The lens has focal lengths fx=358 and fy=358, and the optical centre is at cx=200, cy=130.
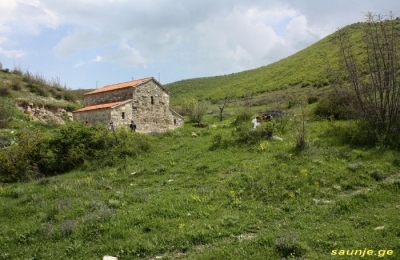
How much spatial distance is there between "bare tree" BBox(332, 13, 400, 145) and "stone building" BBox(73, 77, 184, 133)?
17.4m

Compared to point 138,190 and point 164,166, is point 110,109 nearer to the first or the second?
point 164,166

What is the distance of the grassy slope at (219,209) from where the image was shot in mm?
8109

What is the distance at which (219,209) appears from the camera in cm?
1037

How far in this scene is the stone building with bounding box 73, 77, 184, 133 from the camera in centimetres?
2894

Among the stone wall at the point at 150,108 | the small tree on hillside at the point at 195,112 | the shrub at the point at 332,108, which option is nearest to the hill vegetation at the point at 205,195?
the shrub at the point at 332,108

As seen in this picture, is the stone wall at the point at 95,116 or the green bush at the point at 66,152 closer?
the green bush at the point at 66,152

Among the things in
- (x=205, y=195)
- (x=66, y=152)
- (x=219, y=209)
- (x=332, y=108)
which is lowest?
(x=219, y=209)

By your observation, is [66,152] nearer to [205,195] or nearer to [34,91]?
[205,195]

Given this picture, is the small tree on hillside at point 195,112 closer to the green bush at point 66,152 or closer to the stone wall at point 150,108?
the stone wall at point 150,108

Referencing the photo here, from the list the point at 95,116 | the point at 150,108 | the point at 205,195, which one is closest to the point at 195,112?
the point at 150,108

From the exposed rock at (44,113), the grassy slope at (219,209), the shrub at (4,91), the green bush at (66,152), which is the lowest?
the grassy slope at (219,209)

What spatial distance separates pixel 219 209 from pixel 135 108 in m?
21.2

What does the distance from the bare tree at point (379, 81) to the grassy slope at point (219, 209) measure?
2190 millimetres

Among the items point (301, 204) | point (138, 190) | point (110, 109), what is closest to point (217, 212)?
point (301, 204)
